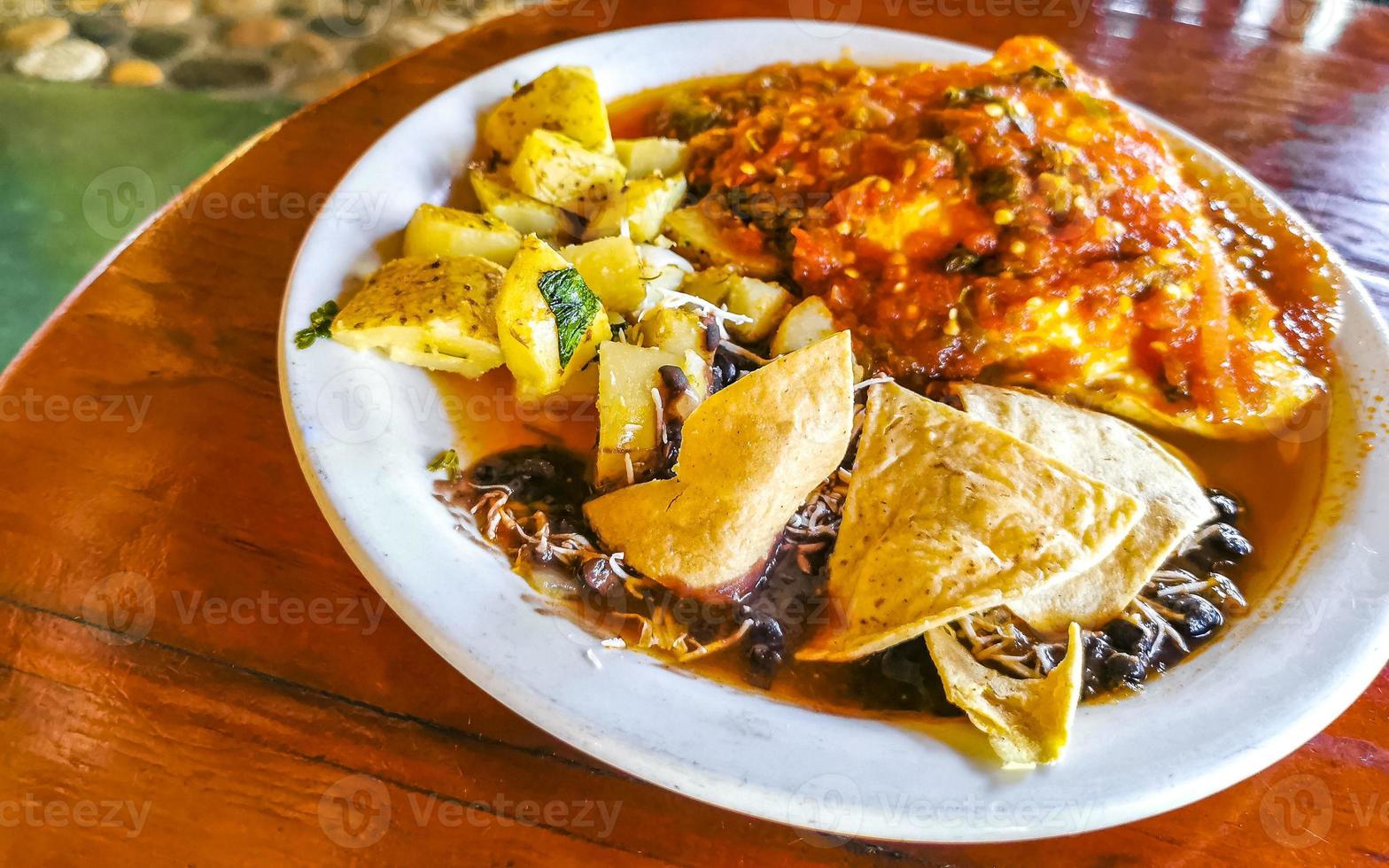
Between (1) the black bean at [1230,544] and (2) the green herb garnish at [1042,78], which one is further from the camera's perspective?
(2) the green herb garnish at [1042,78]

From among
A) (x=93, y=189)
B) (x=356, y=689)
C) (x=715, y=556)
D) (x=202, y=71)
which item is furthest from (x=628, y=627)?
(x=202, y=71)

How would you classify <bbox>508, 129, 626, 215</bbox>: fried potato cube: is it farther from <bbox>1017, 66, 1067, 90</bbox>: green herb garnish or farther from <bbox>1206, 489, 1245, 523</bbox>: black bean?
<bbox>1206, 489, 1245, 523</bbox>: black bean

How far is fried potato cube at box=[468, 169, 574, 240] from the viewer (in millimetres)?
2211

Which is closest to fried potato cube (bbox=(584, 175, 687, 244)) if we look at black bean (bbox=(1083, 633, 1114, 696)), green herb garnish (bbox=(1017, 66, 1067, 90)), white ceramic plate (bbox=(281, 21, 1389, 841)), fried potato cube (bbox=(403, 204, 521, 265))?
fried potato cube (bbox=(403, 204, 521, 265))

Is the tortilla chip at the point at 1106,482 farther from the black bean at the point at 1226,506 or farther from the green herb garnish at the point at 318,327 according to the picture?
the green herb garnish at the point at 318,327

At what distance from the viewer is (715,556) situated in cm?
165

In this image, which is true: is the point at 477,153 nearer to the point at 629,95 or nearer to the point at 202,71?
the point at 629,95

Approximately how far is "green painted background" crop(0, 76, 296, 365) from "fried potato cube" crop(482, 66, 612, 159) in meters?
2.57

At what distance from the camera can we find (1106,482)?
6.06 ft

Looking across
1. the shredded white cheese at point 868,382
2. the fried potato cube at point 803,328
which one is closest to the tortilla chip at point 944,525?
the shredded white cheese at point 868,382

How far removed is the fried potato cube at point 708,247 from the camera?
2.27m

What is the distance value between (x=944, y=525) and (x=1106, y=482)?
0.43 metres

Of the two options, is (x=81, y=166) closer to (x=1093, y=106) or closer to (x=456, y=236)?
(x=456, y=236)

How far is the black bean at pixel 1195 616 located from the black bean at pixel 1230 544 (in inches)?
7.3
